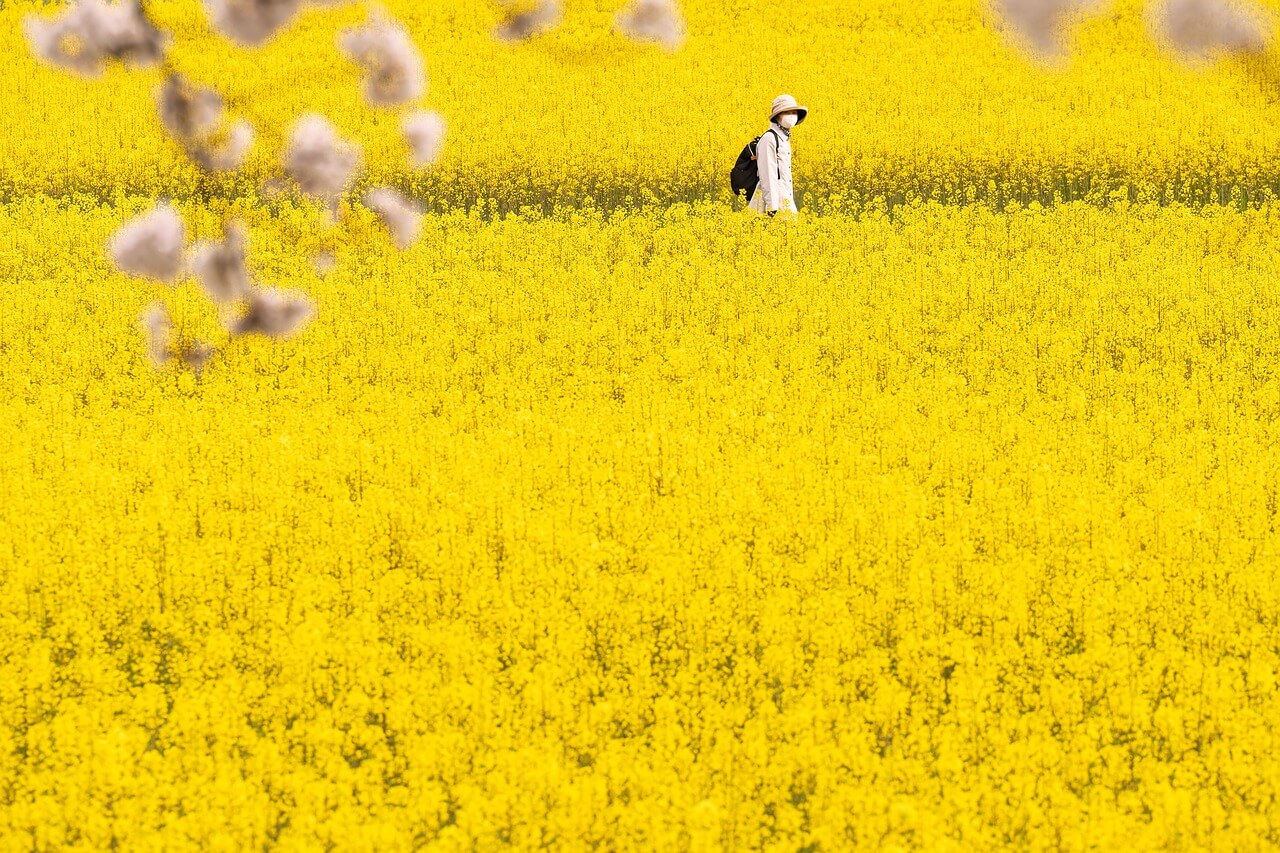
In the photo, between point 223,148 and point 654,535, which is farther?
point 223,148

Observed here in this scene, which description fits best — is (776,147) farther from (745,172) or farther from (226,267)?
(226,267)

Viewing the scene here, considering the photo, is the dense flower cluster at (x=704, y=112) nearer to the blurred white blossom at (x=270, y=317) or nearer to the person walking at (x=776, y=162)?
the person walking at (x=776, y=162)

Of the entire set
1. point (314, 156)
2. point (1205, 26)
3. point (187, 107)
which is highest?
point (187, 107)

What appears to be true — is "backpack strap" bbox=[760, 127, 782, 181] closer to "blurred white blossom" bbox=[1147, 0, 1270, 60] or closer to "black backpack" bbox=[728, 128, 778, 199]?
"black backpack" bbox=[728, 128, 778, 199]

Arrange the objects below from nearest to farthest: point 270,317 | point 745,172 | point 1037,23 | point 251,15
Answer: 1. point 1037,23
2. point 251,15
3. point 270,317
4. point 745,172

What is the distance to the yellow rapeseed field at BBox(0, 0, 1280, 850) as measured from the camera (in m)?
4.62

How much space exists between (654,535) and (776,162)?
8968 mm

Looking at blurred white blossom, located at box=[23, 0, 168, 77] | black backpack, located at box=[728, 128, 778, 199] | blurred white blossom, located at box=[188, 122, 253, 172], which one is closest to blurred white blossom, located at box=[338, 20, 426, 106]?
blurred white blossom, located at box=[188, 122, 253, 172]

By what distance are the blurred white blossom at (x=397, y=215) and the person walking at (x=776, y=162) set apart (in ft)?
12.3

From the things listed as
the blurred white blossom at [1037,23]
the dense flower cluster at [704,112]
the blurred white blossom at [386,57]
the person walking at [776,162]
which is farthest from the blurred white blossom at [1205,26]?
the dense flower cluster at [704,112]

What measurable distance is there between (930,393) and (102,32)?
5.84 metres

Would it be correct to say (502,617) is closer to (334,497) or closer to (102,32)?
(334,497)

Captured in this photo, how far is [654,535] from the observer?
22.0 feet

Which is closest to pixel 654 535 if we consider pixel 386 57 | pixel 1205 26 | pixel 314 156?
pixel 386 57
